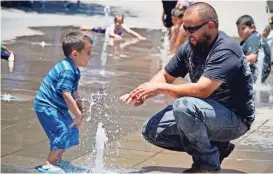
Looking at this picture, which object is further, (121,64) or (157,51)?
(157,51)

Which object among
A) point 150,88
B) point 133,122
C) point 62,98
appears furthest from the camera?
point 133,122

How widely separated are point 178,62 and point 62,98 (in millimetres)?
1024

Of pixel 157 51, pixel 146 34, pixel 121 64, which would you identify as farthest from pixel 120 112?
pixel 146 34

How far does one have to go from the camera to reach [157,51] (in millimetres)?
16219

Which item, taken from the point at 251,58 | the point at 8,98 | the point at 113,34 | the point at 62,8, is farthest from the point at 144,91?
the point at 62,8

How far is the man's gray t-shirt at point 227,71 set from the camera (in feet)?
19.4

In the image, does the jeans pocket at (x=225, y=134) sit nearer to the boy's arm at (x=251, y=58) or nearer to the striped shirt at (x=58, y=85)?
the striped shirt at (x=58, y=85)

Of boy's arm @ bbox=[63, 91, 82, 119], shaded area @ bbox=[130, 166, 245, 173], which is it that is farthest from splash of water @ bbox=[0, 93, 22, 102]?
shaded area @ bbox=[130, 166, 245, 173]

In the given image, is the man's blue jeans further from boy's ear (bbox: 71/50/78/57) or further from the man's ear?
boy's ear (bbox: 71/50/78/57)

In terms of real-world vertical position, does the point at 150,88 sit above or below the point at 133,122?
above

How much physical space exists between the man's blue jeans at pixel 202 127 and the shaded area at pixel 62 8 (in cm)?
2082

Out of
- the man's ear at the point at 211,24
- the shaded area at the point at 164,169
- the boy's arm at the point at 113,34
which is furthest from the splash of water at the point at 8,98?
the boy's arm at the point at 113,34

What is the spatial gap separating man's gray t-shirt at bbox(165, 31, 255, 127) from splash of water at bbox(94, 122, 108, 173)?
1106mm

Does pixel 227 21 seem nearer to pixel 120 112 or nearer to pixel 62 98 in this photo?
pixel 120 112
